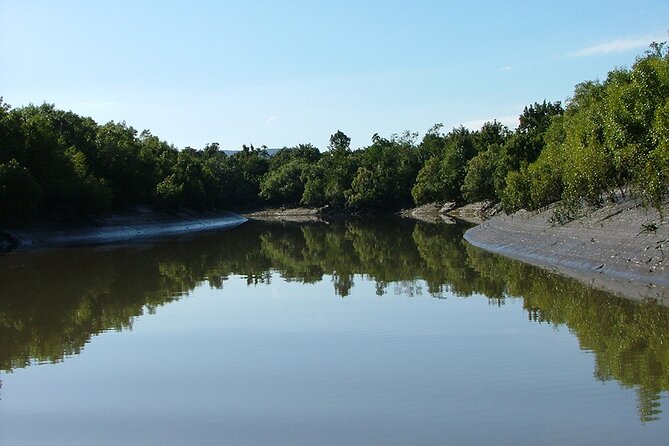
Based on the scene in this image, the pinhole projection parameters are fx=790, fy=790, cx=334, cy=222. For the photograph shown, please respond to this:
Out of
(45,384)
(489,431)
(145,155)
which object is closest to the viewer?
(489,431)

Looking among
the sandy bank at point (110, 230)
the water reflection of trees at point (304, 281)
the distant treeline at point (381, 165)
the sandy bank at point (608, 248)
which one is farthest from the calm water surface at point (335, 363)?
the sandy bank at point (110, 230)

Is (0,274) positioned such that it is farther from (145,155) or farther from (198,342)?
(145,155)

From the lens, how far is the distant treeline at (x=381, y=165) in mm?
35750

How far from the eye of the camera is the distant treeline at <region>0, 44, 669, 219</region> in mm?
35750

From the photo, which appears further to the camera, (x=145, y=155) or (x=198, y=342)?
(x=145, y=155)

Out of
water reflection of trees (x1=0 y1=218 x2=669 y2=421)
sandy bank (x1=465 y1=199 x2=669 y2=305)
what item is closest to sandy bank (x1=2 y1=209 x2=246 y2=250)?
water reflection of trees (x1=0 y1=218 x2=669 y2=421)

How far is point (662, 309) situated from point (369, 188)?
11401cm

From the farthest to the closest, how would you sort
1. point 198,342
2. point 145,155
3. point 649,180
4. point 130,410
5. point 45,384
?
point 145,155
point 649,180
point 198,342
point 45,384
point 130,410

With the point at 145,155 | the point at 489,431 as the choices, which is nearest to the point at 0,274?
the point at 489,431

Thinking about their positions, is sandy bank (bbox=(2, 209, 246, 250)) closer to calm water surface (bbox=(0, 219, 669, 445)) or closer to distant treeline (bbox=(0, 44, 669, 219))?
distant treeline (bbox=(0, 44, 669, 219))

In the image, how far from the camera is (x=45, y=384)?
1337 centimetres

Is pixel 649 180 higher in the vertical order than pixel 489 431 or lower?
higher

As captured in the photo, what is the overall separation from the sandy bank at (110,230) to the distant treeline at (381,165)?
1.51 m

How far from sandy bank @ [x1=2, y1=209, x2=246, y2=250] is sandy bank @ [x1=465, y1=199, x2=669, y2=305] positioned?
3339 cm
